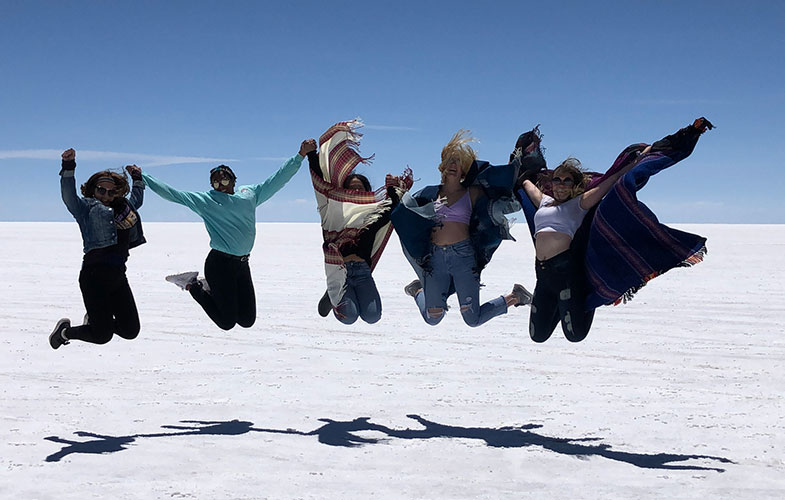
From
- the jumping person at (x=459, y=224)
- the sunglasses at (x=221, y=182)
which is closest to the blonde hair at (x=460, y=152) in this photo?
the jumping person at (x=459, y=224)

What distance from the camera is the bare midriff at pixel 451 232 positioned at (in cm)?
646

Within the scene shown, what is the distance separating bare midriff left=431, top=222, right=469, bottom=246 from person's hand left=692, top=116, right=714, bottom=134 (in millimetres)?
2132

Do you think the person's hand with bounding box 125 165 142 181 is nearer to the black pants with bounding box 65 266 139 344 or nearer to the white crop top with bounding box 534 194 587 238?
the black pants with bounding box 65 266 139 344

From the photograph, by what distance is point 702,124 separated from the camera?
16.8 feet

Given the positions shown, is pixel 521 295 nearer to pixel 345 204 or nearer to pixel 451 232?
pixel 451 232

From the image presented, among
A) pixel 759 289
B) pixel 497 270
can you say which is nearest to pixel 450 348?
pixel 759 289

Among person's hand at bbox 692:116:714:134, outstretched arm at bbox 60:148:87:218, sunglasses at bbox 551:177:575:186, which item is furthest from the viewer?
sunglasses at bbox 551:177:575:186

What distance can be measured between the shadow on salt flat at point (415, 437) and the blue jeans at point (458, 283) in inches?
46.8

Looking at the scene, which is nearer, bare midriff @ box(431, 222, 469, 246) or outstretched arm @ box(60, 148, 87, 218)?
outstretched arm @ box(60, 148, 87, 218)

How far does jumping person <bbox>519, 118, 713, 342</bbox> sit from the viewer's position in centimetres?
577

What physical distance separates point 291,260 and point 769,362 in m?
17.6

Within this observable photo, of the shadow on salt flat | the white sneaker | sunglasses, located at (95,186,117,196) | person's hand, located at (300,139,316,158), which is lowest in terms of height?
the shadow on salt flat

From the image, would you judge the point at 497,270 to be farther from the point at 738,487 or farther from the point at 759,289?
the point at 738,487

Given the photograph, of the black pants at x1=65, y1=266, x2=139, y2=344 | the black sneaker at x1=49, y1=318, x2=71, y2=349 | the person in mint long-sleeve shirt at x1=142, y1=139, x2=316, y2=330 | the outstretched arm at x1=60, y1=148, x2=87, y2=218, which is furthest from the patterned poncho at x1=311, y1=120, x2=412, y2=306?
the black sneaker at x1=49, y1=318, x2=71, y2=349
